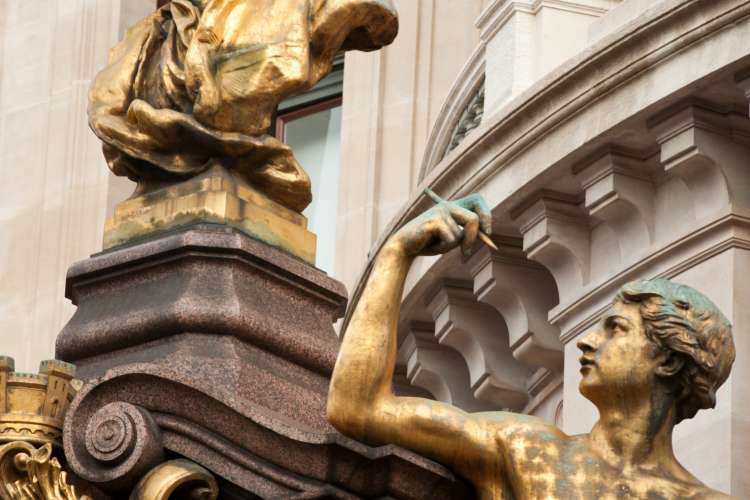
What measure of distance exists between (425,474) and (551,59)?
23.7 feet

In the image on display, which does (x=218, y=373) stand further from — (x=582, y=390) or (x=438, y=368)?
(x=438, y=368)

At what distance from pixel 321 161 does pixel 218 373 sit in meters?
13.4

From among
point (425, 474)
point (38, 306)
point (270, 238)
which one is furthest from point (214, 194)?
point (38, 306)

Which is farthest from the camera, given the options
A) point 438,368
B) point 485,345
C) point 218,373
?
point 438,368

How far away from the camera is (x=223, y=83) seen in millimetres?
9469

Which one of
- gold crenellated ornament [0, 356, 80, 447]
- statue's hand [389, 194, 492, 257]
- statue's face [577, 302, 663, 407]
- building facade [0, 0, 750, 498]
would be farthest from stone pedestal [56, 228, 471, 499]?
building facade [0, 0, 750, 498]

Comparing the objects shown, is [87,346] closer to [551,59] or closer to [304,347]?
[304,347]

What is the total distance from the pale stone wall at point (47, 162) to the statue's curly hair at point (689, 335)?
13.1 metres

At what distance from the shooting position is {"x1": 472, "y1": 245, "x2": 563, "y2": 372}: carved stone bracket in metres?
15.3

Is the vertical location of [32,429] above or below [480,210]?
below

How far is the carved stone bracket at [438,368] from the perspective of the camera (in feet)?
53.6

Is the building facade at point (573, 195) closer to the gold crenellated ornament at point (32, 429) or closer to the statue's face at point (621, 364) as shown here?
the statue's face at point (621, 364)

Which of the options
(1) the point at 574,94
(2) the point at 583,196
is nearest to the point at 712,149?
(1) the point at 574,94

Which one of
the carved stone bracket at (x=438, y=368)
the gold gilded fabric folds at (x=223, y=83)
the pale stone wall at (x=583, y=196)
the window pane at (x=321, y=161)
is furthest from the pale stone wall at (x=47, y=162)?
the gold gilded fabric folds at (x=223, y=83)
